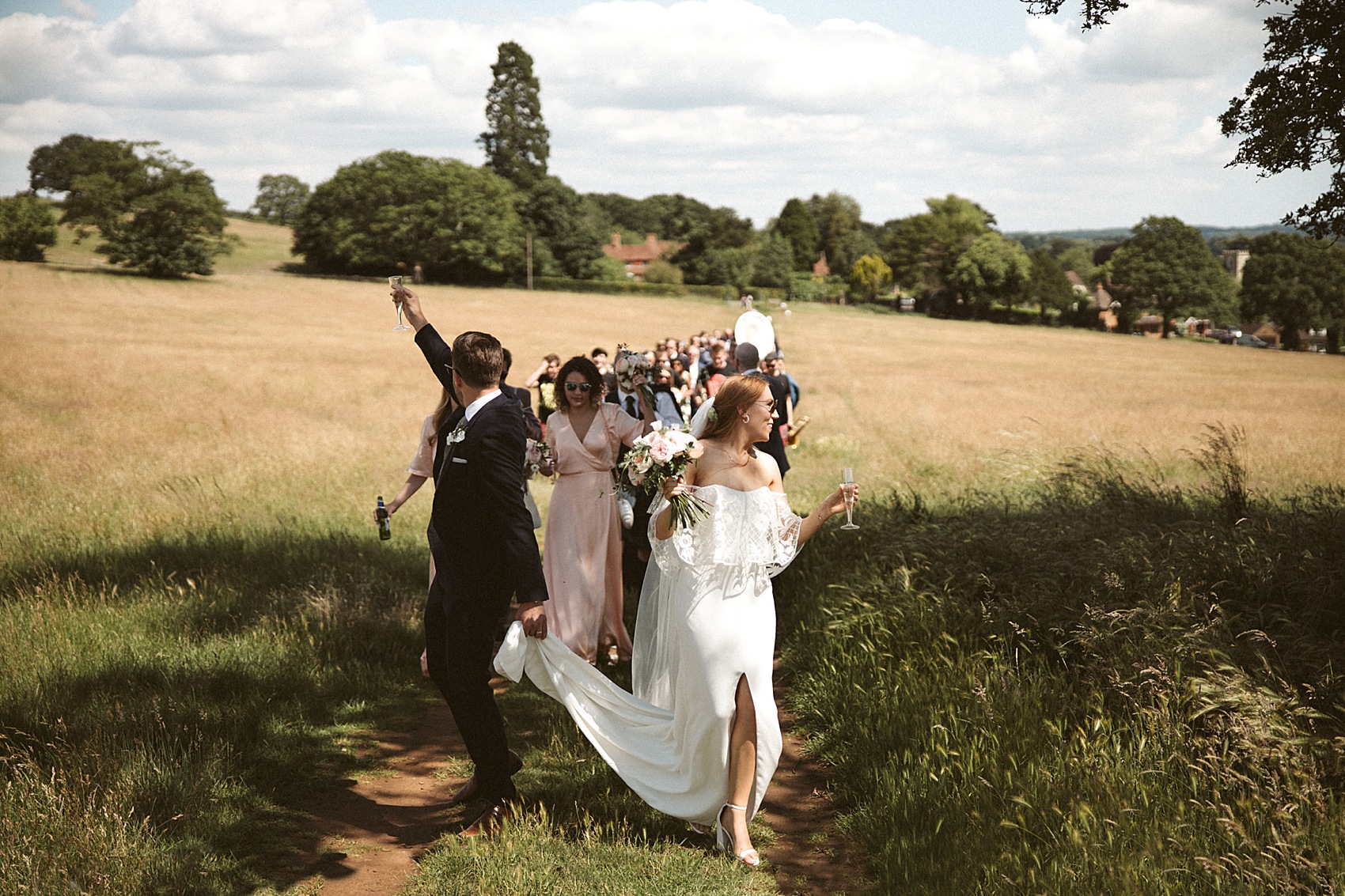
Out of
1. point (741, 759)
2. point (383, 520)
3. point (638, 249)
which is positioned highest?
point (638, 249)

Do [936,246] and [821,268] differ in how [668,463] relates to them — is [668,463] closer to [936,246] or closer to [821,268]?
[936,246]

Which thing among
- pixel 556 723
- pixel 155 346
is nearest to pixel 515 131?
pixel 155 346

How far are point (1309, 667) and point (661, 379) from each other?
23.2 feet

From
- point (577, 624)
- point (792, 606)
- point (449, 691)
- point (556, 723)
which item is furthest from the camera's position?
point (792, 606)

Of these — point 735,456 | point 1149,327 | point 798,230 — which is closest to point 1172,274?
point 1149,327

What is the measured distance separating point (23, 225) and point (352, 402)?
8.86 metres

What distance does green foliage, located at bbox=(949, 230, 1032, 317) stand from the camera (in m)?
99.1

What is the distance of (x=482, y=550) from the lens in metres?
4.70

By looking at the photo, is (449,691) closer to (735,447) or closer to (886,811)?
(735,447)

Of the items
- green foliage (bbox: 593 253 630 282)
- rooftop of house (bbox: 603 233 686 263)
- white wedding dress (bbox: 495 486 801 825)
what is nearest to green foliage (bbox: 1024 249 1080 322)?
green foliage (bbox: 593 253 630 282)

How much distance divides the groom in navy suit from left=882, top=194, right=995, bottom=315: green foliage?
341 ft

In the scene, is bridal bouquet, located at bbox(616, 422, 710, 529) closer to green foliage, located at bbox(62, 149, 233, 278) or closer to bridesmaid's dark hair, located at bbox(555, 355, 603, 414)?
bridesmaid's dark hair, located at bbox(555, 355, 603, 414)

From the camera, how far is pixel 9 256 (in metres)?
26.0

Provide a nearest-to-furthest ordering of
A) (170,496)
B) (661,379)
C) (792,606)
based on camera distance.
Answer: (792,606)
(661,379)
(170,496)
